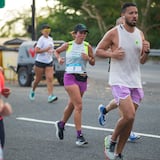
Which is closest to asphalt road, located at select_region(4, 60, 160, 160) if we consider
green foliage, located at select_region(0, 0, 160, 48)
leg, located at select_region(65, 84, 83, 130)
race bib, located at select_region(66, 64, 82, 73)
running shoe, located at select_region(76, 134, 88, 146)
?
running shoe, located at select_region(76, 134, 88, 146)

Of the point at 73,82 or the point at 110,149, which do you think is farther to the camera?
the point at 73,82

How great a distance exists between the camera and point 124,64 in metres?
6.98

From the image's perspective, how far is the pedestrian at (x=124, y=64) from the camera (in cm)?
691

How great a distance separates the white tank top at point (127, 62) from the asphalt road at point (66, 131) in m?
1.13

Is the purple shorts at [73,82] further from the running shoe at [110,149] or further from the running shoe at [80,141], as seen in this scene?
the running shoe at [110,149]

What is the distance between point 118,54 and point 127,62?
20 cm

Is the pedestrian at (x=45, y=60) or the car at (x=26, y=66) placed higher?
the pedestrian at (x=45, y=60)

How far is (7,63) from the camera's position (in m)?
20.8

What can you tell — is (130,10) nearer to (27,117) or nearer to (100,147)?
(100,147)

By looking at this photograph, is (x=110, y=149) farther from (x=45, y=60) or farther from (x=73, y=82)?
(x=45, y=60)

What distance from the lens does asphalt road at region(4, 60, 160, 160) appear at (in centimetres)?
775

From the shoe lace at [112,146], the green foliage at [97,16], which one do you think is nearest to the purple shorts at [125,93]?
the shoe lace at [112,146]

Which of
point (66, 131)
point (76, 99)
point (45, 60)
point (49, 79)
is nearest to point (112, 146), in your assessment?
point (76, 99)

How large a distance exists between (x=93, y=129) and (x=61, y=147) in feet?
5.18
